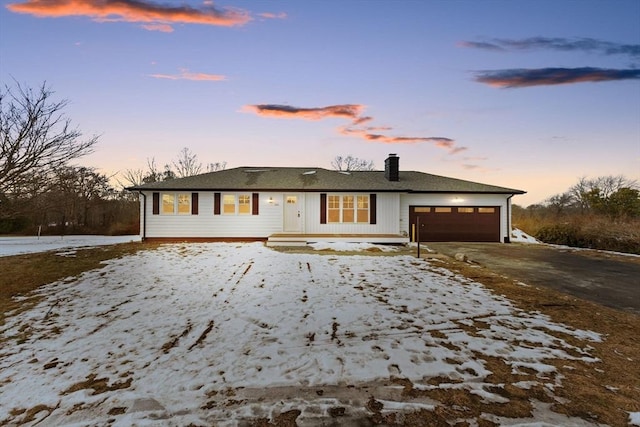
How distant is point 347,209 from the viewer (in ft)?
49.0

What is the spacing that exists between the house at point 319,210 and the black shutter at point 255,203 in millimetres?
50

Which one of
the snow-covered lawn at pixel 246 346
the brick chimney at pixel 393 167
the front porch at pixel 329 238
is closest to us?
the snow-covered lawn at pixel 246 346

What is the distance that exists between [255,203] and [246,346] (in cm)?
1129

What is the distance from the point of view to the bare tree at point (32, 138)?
6.11 meters

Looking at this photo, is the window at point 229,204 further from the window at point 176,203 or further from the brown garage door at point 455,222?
the brown garage door at point 455,222

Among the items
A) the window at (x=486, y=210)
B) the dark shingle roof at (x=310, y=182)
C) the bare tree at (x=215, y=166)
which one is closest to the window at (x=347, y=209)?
the dark shingle roof at (x=310, y=182)

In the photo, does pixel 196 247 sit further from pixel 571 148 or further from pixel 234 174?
pixel 571 148

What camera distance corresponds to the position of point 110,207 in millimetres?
28812

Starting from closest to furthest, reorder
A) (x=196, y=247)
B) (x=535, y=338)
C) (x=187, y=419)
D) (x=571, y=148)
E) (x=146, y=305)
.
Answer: (x=187, y=419) < (x=535, y=338) < (x=146, y=305) < (x=196, y=247) < (x=571, y=148)

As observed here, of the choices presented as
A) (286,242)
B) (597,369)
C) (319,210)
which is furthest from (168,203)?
(597,369)

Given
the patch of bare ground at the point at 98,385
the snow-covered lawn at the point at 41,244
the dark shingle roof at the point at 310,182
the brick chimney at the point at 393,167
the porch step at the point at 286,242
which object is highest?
the brick chimney at the point at 393,167

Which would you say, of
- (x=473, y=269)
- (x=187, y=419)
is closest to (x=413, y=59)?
(x=473, y=269)

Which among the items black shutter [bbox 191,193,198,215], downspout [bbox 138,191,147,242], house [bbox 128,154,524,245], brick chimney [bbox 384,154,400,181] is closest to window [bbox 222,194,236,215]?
house [bbox 128,154,524,245]

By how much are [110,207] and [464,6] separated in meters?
32.9
